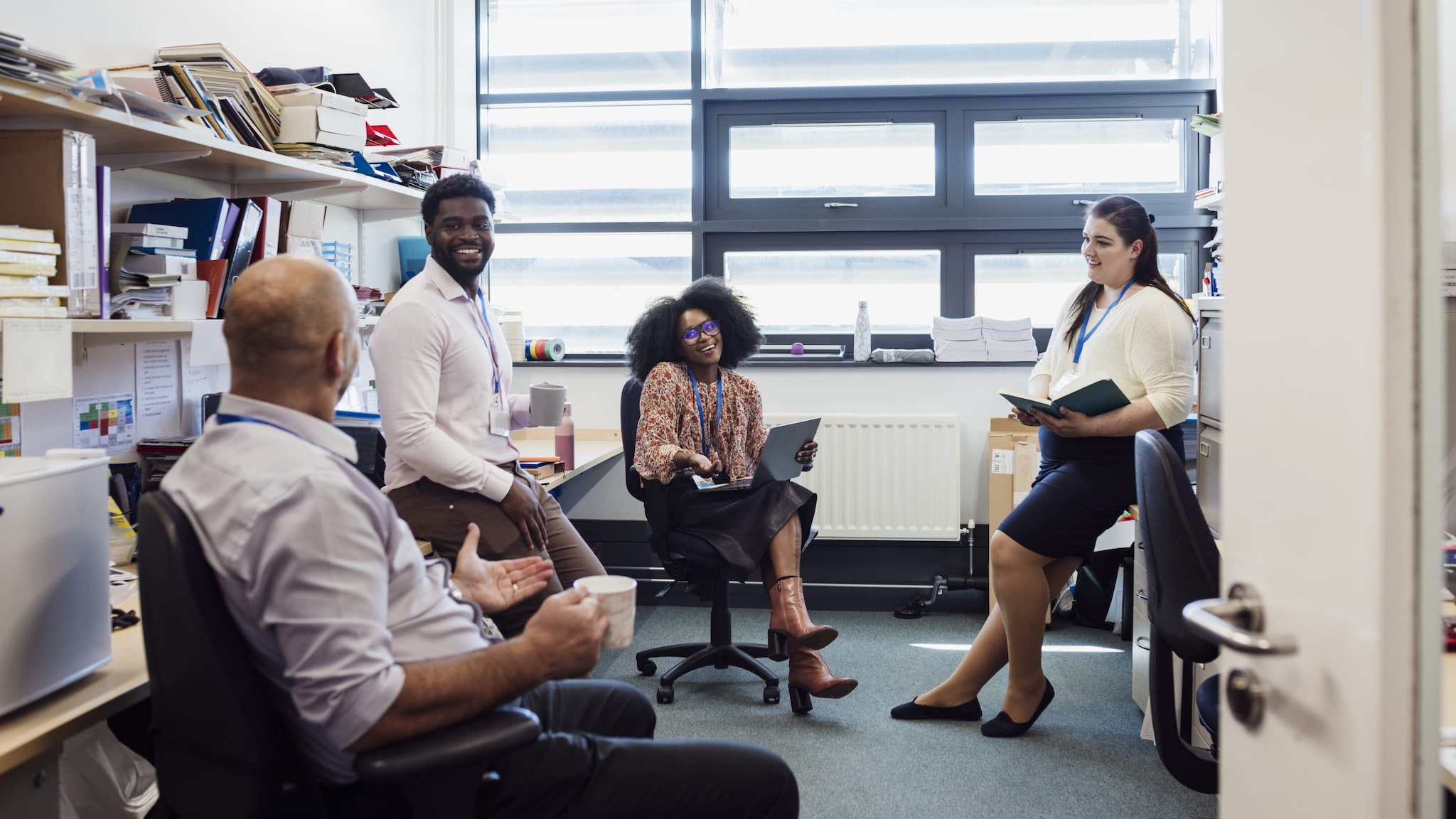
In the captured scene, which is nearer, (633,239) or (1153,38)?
(1153,38)

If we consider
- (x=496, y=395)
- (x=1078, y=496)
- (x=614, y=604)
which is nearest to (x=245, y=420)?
(x=614, y=604)

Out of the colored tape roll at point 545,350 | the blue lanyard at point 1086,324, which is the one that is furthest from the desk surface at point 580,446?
the blue lanyard at point 1086,324

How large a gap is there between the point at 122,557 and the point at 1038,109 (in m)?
3.50

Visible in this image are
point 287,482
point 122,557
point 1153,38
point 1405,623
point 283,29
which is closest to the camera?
point 1405,623

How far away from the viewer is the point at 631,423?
10.2 feet

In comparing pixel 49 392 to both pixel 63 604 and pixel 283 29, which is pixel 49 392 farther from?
pixel 283 29

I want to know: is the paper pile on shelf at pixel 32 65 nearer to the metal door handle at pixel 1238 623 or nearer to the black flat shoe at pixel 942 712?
the metal door handle at pixel 1238 623

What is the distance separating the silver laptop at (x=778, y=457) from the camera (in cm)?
285

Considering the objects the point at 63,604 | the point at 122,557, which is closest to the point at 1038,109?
the point at 122,557

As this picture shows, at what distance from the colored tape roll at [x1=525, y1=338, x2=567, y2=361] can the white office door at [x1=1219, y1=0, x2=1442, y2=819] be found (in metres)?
3.38

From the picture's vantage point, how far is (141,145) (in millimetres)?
2051

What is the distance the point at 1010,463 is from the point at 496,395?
6.84 ft

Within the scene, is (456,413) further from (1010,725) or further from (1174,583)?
(1010,725)

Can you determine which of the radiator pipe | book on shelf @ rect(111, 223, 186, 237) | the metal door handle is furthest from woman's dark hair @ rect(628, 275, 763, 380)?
the metal door handle
